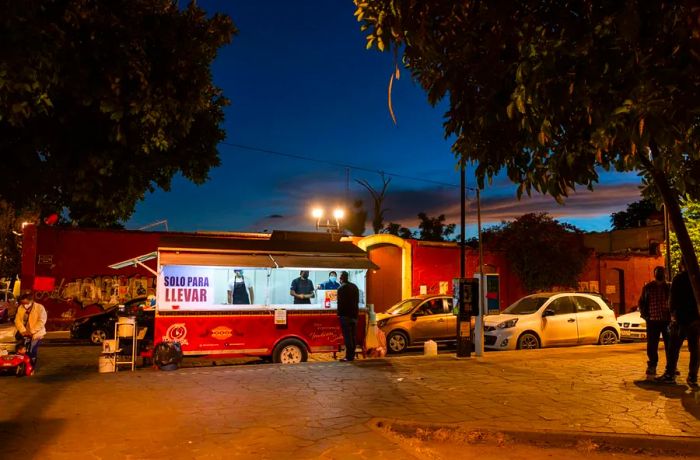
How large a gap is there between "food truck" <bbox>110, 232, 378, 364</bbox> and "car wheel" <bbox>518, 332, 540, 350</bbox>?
170 inches

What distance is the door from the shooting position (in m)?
16.0

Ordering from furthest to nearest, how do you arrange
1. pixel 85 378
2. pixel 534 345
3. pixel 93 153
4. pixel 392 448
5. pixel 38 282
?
pixel 534 345, pixel 38 282, pixel 85 378, pixel 93 153, pixel 392 448

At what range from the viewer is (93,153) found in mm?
6984

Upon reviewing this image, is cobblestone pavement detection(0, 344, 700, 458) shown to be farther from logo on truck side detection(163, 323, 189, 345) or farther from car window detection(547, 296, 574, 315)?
car window detection(547, 296, 574, 315)

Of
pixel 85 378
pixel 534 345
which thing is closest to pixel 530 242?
pixel 534 345

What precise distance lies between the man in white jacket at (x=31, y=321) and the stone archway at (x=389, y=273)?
15599 mm

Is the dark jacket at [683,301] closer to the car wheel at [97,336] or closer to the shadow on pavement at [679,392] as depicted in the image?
the shadow on pavement at [679,392]

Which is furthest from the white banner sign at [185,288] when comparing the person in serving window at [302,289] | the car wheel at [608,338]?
the car wheel at [608,338]

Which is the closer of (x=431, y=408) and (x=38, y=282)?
(x=431, y=408)

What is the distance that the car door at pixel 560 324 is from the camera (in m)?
14.7

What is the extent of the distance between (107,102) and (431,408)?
5.41 metres

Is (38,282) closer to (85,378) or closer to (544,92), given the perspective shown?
(85,378)

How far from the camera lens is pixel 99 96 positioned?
657 centimetres

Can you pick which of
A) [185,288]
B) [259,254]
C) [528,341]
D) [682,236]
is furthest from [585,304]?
[682,236]
